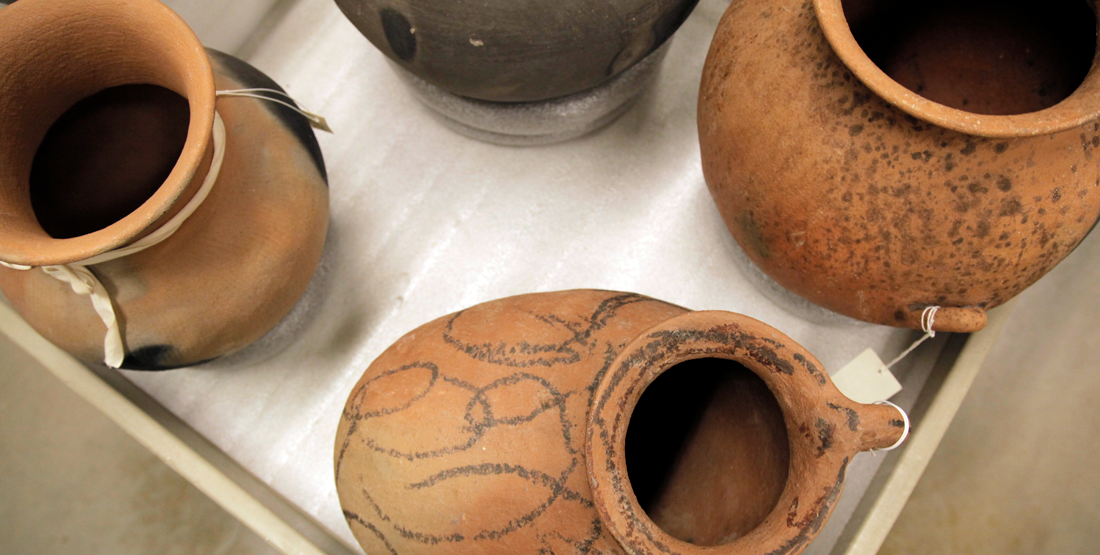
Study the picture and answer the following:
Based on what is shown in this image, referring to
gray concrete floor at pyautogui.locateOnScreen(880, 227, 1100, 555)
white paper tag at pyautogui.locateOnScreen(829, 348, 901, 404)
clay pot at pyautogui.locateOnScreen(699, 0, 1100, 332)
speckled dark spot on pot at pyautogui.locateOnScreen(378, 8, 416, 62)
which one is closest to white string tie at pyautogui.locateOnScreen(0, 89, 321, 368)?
speckled dark spot on pot at pyautogui.locateOnScreen(378, 8, 416, 62)

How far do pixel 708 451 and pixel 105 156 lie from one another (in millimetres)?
819

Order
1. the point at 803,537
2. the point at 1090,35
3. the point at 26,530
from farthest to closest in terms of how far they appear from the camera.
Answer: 1. the point at 26,530
2. the point at 1090,35
3. the point at 803,537

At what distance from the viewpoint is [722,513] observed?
71 centimetres

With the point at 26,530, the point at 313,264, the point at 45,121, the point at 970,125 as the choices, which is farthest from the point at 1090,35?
the point at 26,530

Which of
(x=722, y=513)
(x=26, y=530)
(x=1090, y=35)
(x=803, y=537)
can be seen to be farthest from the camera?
(x=26, y=530)

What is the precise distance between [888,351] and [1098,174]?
0.51 m

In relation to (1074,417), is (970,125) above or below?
above

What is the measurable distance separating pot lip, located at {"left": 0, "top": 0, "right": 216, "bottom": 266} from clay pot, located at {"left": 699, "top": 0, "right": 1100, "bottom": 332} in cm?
59

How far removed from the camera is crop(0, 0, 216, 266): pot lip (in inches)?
24.4

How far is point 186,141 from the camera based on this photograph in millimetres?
676

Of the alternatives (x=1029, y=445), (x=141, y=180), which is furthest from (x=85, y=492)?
(x=1029, y=445)

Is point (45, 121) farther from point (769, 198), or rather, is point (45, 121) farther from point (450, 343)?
point (769, 198)

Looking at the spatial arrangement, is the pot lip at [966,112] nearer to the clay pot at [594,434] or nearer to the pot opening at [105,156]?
the clay pot at [594,434]

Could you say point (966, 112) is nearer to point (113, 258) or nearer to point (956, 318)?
point (956, 318)
